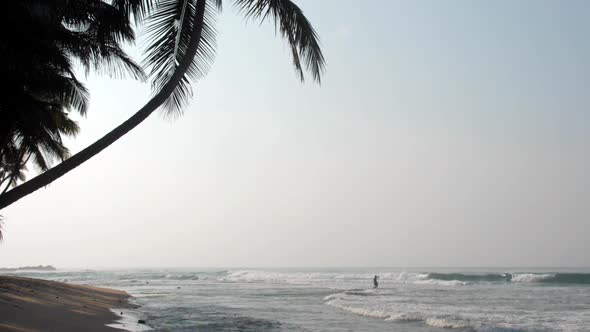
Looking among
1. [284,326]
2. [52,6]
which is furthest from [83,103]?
[284,326]

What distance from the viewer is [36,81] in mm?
7910

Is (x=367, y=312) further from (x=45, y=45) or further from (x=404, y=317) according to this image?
(x=45, y=45)

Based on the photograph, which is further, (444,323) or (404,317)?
(404,317)

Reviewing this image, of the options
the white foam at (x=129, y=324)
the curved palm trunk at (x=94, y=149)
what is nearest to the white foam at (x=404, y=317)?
the white foam at (x=129, y=324)

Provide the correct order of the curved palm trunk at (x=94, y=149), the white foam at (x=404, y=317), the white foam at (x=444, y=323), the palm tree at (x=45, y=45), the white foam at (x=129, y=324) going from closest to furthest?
1. the curved palm trunk at (x=94, y=149)
2. the palm tree at (x=45, y=45)
3. the white foam at (x=129, y=324)
4. the white foam at (x=444, y=323)
5. the white foam at (x=404, y=317)

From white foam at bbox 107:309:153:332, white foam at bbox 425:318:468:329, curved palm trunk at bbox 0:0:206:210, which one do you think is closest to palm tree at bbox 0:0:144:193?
curved palm trunk at bbox 0:0:206:210

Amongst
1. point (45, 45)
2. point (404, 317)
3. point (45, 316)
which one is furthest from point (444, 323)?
point (45, 45)

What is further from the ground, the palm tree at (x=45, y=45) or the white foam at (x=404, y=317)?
the palm tree at (x=45, y=45)

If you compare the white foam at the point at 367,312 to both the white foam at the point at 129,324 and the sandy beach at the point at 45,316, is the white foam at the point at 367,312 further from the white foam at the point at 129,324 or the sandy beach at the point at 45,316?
the sandy beach at the point at 45,316

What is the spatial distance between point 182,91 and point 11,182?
634 inches

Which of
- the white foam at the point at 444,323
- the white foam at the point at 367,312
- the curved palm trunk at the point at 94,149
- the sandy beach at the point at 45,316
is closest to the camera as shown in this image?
the curved palm trunk at the point at 94,149

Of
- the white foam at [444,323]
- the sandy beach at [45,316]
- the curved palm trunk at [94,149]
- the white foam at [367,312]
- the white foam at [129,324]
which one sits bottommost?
the white foam at [444,323]

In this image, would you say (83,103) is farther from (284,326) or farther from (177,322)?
(284,326)

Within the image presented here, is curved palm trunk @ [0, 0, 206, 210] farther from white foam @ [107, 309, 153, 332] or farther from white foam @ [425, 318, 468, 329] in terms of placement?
white foam @ [425, 318, 468, 329]
